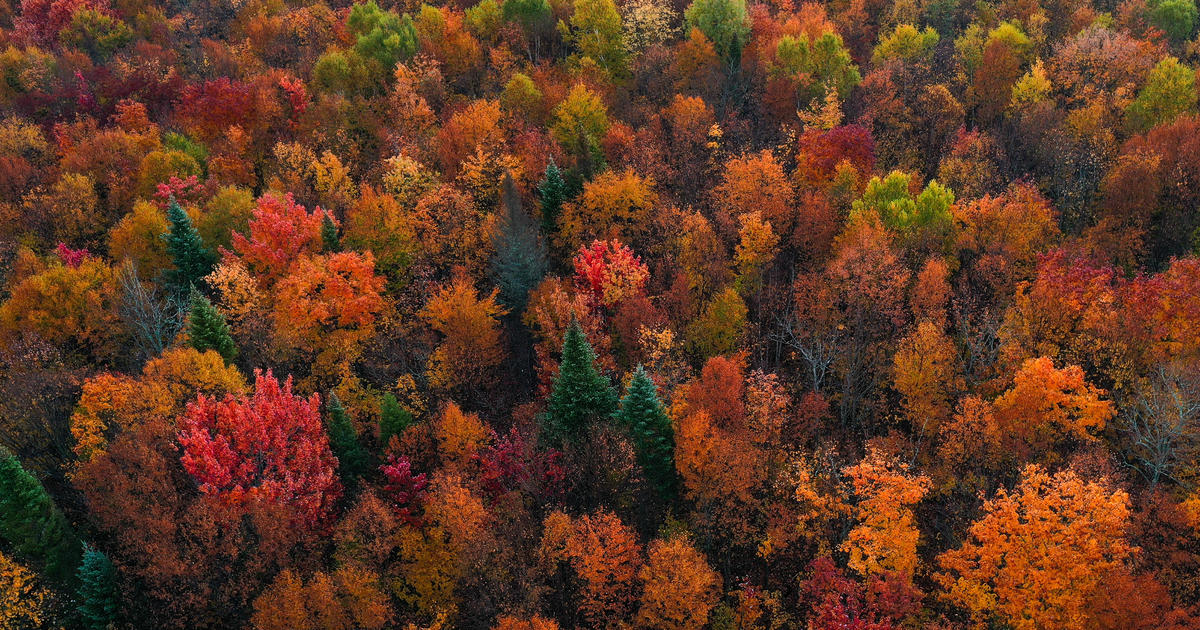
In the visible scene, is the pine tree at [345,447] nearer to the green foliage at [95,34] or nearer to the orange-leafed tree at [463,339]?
the orange-leafed tree at [463,339]

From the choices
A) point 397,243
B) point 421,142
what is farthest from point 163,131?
point 397,243

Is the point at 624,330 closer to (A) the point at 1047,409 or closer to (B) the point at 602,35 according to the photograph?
(A) the point at 1047,409

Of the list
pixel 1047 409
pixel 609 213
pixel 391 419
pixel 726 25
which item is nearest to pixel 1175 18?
pixel 726 25

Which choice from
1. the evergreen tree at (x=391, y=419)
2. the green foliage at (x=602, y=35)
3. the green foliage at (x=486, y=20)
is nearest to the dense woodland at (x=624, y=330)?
the evergreen tree at (x=391, y=419)

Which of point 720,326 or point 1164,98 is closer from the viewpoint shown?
point 720,326

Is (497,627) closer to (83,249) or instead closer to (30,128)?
(83,249)

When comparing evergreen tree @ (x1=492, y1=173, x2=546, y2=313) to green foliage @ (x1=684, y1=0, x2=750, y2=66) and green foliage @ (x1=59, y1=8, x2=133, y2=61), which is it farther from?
green foliage @ (x1=59, y1=8, x2=133, y2=61)

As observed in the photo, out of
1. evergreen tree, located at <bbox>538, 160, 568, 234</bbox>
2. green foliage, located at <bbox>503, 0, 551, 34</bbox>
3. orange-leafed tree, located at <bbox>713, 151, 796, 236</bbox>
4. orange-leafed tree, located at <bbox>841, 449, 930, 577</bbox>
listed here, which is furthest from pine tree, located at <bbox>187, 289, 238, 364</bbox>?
green foliage, located at <bbox>503, 0, 551, 34</bbox>
